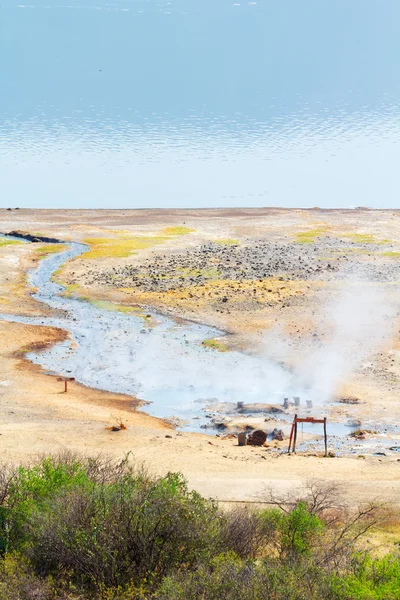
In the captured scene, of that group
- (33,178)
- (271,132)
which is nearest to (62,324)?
(33,178)

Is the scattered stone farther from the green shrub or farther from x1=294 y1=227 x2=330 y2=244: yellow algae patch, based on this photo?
x1=294 y1=227 x2=330 y2=244: yellow algae patch

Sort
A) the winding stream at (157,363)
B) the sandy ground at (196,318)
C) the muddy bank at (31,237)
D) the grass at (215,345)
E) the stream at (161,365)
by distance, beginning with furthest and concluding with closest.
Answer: the muddy bank at (31,237) < the grass at (215,345) < the winding stream at (157,363) < the stream at (161,365) < the sandy ground at (196,318)

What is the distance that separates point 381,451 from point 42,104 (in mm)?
98668

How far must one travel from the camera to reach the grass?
44.9m

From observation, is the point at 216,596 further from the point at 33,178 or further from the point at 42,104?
the point at 42,104

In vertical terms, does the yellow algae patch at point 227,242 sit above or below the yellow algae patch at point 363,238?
below

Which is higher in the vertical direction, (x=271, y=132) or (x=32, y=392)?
(x=271, y=132)

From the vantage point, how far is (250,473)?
96.4 feet

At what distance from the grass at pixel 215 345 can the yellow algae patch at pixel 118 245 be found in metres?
18.6

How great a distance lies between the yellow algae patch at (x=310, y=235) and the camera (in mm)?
67188

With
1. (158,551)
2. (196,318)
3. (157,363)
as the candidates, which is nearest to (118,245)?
(196,318)

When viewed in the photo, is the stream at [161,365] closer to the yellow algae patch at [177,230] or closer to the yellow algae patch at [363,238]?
the yellow algae patch at [177,230]

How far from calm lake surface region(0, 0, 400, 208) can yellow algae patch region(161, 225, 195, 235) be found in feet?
34.4

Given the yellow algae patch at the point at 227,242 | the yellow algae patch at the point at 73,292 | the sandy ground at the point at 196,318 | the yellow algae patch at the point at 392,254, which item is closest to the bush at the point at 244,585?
the sandy ground at the point at 196,318
